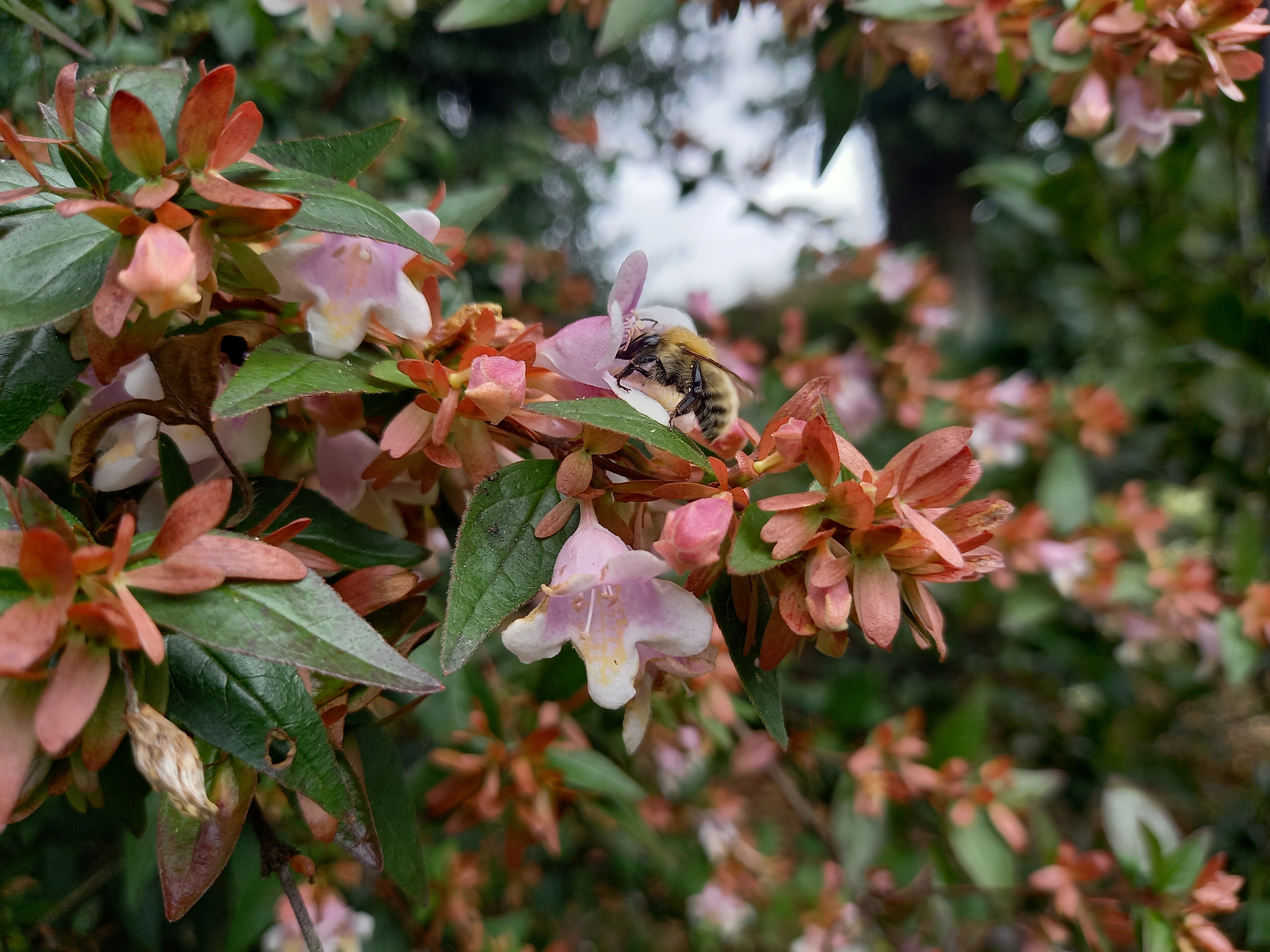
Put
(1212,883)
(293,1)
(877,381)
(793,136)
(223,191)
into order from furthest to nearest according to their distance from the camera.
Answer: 1. (793,136)
2. (877,381)
3. (1212,883)
4. (293,1)
5. (223,191)

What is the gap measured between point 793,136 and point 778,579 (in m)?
3.90

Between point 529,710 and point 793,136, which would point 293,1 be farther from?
point 793,136

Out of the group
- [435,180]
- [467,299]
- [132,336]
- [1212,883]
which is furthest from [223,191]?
[435,180]

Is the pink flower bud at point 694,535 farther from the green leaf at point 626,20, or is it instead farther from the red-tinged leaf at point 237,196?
the green leaf at point 626,20

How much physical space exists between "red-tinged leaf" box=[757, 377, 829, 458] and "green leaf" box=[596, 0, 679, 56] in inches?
18.6

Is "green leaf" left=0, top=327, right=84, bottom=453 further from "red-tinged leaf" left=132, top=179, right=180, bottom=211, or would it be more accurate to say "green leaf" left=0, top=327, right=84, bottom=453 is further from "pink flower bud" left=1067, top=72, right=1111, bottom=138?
"pink flower bud" left=1067, top=72, right=1111, bottom=138

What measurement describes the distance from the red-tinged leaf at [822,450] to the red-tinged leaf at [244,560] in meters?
0.22

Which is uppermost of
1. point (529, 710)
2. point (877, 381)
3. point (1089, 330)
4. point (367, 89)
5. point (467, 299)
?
point (467, 299)

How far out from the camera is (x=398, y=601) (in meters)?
0.43

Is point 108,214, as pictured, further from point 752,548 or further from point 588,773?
point 588,773

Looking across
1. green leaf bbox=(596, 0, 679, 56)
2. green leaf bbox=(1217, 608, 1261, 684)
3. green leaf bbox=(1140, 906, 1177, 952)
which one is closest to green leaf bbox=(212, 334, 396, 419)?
green leaf bbox=(596, 0, 679, 56)

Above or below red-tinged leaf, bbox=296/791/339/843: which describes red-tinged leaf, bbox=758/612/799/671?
above

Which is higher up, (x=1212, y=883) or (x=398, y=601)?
(x=398, y=601)

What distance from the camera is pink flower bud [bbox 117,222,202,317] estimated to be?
12.4 inches
